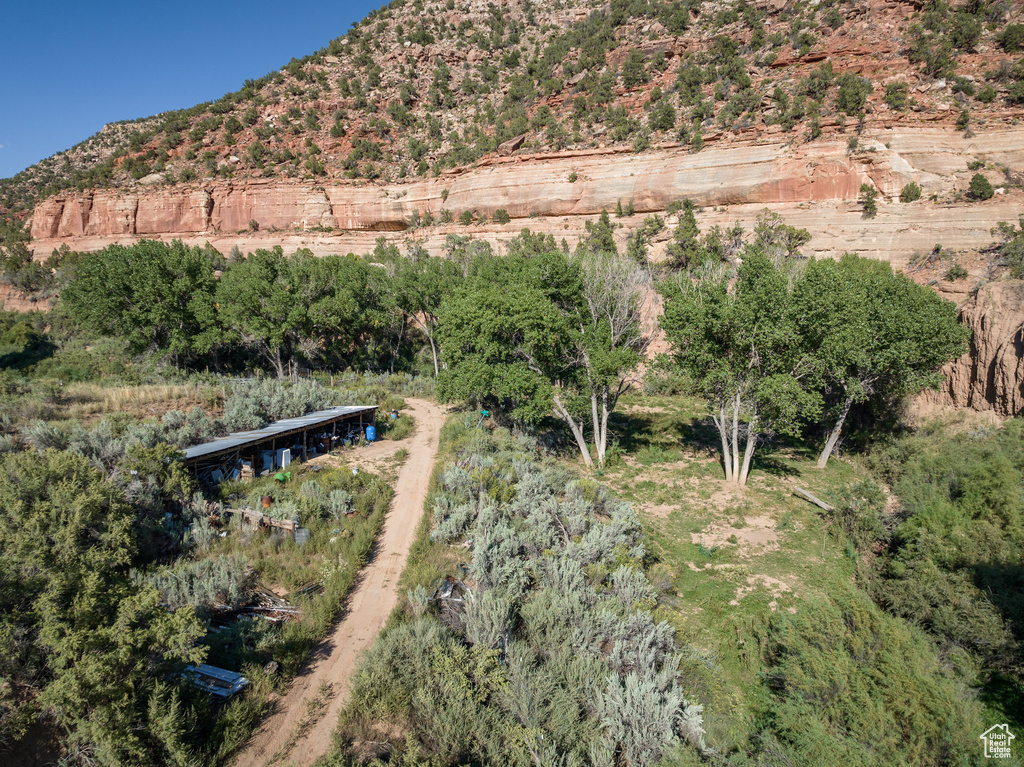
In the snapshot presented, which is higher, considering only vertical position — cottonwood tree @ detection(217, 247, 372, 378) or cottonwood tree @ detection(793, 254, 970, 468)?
cottonwood tree @ detection(217, 247, 372, 378)

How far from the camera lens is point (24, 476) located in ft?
24.7

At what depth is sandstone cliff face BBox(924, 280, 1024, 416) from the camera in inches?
596

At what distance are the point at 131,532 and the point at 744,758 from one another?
34.1 feet

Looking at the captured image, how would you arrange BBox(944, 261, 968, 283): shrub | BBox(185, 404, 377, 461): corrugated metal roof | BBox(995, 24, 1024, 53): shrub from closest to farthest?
1. BBox(185, 404, 377, 461): corrugated metal roof
2. BBox(944, 261, 968, 283): shrub
3. BBox(995, 24, 1024, 53): shrub

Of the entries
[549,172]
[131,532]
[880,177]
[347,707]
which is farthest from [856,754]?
[549,172]

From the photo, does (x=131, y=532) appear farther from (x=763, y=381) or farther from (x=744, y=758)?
(x=763, y=381)

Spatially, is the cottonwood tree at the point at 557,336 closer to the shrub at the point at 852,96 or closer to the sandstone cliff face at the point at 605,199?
the sandstone cliff face at the point at 605,199

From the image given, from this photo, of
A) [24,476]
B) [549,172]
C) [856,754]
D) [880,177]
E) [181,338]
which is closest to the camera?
[856,754]

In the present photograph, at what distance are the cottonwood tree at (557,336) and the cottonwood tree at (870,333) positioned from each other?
522cm

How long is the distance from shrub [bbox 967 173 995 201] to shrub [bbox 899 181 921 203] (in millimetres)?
2856

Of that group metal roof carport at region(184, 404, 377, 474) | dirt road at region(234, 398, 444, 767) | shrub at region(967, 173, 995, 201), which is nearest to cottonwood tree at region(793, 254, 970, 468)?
dirt road at region(234, 398, 444, 767)

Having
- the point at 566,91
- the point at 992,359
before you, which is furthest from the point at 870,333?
the point at 566,91

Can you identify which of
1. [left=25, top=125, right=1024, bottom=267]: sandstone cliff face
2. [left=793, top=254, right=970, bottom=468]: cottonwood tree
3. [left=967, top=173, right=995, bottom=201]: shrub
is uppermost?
[left=25, top=125, right=1024, bottom=267]: sandstone cliff face

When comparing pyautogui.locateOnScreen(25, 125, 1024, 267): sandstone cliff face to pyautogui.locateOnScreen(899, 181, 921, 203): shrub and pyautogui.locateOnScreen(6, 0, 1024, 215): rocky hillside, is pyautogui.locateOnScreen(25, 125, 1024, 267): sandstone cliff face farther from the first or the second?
pyautogui.locateOnScreen(6, 0, 1024, 215): rocky hillside
